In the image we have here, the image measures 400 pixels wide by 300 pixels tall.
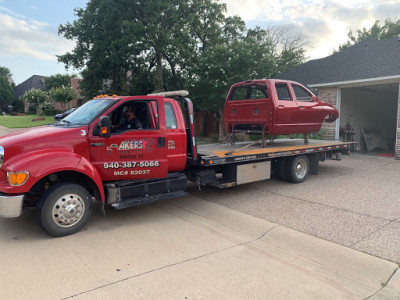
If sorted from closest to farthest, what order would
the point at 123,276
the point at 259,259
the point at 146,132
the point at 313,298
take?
the point at 313,298 < the point at 123,276 < the point at 259,259 < the point at 146,132

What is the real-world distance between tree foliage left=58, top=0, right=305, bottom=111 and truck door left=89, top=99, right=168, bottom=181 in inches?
400

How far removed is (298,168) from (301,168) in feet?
0.58

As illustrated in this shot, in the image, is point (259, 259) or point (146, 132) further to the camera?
point (146, 132)

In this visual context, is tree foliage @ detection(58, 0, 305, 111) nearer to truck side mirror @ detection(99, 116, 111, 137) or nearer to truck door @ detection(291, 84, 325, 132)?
truck door @ detection(291, 84, 325, 132)

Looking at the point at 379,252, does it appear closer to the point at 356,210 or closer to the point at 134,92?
the point at 356,210

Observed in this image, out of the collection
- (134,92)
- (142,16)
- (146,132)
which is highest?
(142,16)

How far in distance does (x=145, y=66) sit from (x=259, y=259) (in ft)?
71.3

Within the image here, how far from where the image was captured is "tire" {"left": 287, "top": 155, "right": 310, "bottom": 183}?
8.61 metres

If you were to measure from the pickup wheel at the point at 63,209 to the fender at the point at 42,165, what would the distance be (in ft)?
0.92

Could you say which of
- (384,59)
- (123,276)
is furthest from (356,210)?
(384,59)

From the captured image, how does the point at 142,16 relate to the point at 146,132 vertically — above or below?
above

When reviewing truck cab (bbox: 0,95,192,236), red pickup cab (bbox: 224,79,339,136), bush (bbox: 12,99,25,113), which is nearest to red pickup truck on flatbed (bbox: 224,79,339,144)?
red pickup cab (bbox: 224,79,339,136)

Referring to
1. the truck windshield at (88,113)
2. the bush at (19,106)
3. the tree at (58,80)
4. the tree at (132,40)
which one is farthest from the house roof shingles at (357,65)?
the bush at (19,106)

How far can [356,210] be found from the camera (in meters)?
6.33
